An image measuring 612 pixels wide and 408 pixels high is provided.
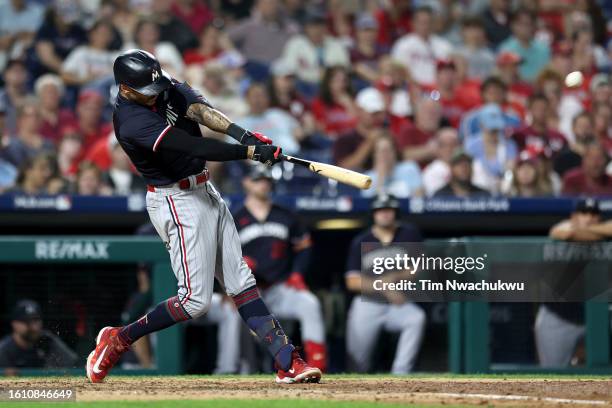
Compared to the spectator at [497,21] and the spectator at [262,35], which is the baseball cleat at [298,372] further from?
the spectator at [497,21]

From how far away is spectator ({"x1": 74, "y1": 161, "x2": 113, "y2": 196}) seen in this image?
9172mm

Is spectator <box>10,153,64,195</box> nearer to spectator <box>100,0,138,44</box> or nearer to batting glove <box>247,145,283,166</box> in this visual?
spectator <box>100,0,138,44</box>

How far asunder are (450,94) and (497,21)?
190 centimetres

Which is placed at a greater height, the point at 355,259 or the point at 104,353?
the point at 355,259

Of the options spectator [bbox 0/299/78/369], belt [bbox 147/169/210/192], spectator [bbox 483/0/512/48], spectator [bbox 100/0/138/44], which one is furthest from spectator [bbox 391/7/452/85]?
belt [bbox 147/169/210/192]

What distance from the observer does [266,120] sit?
417 inches

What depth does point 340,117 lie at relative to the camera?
1110 cm

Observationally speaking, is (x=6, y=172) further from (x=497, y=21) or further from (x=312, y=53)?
(x=497, y=21)

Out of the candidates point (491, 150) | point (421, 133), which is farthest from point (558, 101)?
point (421, 133)

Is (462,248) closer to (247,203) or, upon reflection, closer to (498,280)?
(498,280)

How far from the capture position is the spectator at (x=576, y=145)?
10.4 meters

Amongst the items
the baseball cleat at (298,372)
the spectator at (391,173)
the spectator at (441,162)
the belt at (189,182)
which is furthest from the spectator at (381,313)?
the belt at (189,182)

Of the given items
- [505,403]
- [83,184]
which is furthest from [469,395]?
[83,184]

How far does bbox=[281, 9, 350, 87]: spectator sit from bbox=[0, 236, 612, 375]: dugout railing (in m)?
4.03
